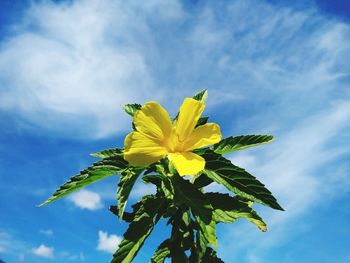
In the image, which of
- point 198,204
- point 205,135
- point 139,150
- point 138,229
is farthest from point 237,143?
point 138,229

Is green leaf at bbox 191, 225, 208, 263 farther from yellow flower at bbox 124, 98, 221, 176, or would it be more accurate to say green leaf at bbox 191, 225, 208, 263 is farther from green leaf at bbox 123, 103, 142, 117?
green leaf at bbox 123, 103, 142, 117

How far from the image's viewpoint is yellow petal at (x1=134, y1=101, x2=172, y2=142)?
2.37m

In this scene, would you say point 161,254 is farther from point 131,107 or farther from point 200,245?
point 131,107

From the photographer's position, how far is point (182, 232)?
8.86 ft

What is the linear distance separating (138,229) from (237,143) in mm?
864

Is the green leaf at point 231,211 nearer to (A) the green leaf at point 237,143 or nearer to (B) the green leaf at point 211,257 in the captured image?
(A) the green leaf at point 237,143

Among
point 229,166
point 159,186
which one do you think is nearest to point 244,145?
point 229,166

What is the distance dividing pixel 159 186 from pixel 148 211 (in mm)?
185

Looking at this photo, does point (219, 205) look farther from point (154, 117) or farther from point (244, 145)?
point (154, 117)

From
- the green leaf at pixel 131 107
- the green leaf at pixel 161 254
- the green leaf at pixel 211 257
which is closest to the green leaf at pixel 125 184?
the green leaf at pixel 131 107

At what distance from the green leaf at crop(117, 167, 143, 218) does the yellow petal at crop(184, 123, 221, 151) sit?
373mm

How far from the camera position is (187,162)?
2268mm

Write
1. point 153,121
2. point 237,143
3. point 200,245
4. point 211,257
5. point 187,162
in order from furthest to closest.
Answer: point 211,257 → point 237,143 → point 200,245 → point 153,121 → point 187,162

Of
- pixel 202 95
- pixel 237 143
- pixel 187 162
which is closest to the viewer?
pixel 187 162
